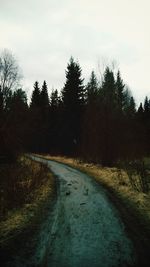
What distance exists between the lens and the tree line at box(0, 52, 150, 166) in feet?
89.2

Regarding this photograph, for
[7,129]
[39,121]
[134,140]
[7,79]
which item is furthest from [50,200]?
[39,121]

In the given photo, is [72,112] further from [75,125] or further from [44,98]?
[44,98]

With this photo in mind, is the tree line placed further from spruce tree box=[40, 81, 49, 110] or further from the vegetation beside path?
the vegetation beside path

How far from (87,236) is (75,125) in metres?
35.7

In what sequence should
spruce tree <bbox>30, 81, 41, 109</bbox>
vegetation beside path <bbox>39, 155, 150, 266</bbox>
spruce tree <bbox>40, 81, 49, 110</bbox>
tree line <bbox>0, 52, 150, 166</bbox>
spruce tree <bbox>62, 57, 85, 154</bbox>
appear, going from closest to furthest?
1. vegetation beside path <bbox>39, 155, 150, 266</bbox>
2. tree line <bbox>0, 52, 150, 166</bbox>
3. spruce tree <bbox>62, 57, 85, 154</bbox>
4. spruce tree <bbox>40, 81, 49, 110</bbox>
5. spruce tree <bbox>30, 81, 41, 109</bbox>

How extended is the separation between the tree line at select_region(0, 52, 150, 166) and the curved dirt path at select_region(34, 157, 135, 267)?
14.4 metres

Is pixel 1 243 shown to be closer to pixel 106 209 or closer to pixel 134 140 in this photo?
pixel 106 209

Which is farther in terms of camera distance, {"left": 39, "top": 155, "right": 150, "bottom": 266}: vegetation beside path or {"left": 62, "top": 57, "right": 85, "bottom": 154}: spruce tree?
{"left": 62, "top": 57, "right": 85, "bottom": 154}: spruce tree

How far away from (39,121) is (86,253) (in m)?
49.7

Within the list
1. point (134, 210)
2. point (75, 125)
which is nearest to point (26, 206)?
point (134, 210)

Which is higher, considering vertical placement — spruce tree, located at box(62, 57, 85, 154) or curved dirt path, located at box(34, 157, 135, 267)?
spruce tree, located at box(62, 57, 85, 154)

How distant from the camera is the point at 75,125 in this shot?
4325 centimetres

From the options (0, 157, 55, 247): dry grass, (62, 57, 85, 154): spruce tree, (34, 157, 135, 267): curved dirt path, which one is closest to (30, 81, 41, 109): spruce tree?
(62, 57, 85, 154): spruce tree

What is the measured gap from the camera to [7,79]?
35969 mm
